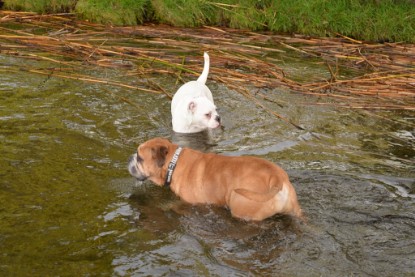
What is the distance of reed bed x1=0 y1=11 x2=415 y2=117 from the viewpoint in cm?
974

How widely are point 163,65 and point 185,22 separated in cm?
283

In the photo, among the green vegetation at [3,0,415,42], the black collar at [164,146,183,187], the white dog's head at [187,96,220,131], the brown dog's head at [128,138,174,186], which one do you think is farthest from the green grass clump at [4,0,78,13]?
the black collar at [164,146,183,187]

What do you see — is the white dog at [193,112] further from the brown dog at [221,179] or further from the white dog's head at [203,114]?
the brown dog at [221,179]

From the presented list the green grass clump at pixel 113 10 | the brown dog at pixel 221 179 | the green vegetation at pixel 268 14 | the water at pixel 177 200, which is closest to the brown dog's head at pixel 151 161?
the brown dog at pixel 221 179

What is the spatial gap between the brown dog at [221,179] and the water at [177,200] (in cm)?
16

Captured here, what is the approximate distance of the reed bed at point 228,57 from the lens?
9.74 m

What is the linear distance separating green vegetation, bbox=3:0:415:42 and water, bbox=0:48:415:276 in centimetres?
383

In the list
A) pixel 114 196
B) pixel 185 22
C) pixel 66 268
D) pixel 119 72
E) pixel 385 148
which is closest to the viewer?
pixel 66 268

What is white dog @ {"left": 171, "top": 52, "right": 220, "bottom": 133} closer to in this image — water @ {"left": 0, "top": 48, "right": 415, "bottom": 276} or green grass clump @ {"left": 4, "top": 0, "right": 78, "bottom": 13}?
water @ {"left": 0, "top": 48, "right": 415, "bottom": 276}

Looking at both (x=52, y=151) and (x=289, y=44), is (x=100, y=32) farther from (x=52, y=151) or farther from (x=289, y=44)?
(x=52, y=151)

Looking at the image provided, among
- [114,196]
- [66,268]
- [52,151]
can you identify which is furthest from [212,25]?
[66,268]

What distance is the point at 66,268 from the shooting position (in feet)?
16.1

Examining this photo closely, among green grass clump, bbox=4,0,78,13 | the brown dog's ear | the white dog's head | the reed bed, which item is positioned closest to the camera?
the brown dog's ear

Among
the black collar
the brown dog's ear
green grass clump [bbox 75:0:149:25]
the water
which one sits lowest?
the water
